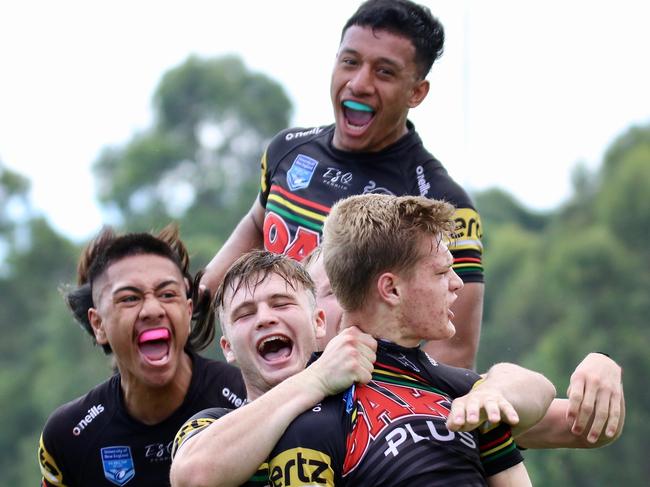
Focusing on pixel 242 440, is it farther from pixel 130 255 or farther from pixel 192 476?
pixel 130 255

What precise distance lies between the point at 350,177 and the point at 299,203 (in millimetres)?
236

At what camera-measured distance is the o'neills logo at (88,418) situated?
5.62 m

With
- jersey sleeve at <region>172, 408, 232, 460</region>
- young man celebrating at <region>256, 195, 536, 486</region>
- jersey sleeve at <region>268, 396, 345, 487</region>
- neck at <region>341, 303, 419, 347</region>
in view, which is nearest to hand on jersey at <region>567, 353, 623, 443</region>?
young man celebrating at <region>256, 195, 536, 486</region>

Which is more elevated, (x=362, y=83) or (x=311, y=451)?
(x=362, y=83)

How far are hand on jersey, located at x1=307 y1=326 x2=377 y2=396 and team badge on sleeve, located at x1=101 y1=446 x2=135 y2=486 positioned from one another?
6.17 feet

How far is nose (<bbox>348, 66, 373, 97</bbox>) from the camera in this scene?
543 centimetres

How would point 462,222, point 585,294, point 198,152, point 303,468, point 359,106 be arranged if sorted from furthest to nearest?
point 198,152, point 585,294, point 359,106, point 462,222, point 303,468

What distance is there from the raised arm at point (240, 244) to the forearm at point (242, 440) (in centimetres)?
216

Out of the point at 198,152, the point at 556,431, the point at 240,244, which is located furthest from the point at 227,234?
the point at 556,431

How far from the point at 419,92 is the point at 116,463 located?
1.96 m

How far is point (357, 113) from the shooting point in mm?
5488

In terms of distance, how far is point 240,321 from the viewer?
429cm

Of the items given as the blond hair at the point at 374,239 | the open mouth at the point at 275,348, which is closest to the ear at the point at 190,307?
the open mouth at the point at 275,348

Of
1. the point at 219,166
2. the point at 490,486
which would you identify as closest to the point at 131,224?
the point at 219,166
